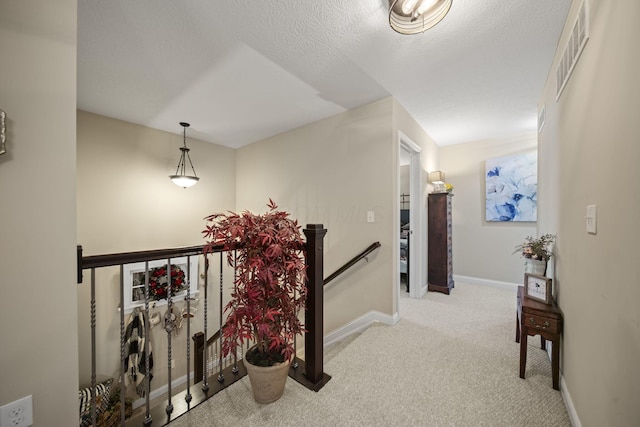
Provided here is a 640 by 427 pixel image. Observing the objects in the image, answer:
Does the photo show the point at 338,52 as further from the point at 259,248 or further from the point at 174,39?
the point at 259,248

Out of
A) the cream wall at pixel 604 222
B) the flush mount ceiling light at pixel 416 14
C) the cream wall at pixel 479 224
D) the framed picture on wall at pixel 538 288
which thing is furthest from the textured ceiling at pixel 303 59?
the framed picture on wall at pixel 538 288

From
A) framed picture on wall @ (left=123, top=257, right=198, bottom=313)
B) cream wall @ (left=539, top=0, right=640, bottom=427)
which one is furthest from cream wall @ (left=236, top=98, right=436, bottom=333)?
framed picture on wall @ (left=123, top=257, right=198, bottom=313)

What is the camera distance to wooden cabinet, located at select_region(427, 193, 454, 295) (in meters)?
3.43

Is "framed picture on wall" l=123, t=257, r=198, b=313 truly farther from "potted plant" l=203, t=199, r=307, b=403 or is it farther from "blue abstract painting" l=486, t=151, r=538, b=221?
"blue abstract painting" l=486, t=151, r=538, b=221

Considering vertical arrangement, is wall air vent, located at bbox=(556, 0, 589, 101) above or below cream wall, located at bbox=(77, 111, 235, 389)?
above

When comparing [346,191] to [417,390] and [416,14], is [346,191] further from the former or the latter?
[417,390]

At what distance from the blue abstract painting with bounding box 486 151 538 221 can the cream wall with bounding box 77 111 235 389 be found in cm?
462

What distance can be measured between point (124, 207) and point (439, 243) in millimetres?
4367

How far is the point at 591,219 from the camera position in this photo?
3.74 feet

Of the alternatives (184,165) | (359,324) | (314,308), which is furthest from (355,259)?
(184,165)

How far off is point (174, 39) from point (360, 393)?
2789 mm

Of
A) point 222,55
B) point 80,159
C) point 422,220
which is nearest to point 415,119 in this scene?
point 422,220

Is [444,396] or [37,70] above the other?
[37,70]

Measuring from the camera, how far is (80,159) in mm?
2830
